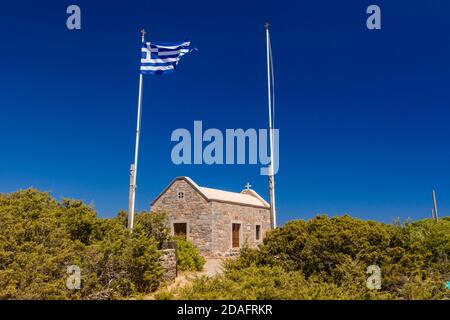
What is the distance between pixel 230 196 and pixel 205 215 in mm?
3769

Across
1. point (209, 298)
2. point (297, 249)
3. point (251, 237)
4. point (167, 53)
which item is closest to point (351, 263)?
point (297, 249)

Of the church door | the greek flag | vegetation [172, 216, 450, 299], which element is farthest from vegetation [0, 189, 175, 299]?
the church door

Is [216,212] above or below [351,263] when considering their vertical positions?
above

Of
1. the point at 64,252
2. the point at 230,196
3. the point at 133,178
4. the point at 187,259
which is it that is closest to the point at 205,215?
the point at 230,196

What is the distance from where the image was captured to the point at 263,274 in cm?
930

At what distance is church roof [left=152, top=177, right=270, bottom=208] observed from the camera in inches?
985

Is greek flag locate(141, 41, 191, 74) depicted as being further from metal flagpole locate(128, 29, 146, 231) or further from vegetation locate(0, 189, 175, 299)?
vegetation locate(0, 189, 175, 299)

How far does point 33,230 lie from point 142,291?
388 cm

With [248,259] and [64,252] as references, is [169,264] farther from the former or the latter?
[64,252]

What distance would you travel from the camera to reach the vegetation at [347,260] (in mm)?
9000

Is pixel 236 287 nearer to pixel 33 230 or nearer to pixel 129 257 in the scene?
pixel 129 257

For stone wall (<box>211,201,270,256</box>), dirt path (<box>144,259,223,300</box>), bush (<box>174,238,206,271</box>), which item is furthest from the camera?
stone wall (<box>211,201,270,256</box>)

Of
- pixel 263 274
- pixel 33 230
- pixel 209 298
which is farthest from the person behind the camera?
pixel 33 230

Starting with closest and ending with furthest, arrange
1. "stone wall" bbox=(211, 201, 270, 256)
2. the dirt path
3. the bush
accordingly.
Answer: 1. the dirt path
2. the bush
3. "stone wall" bbox=(211, 201, 270, 256)
